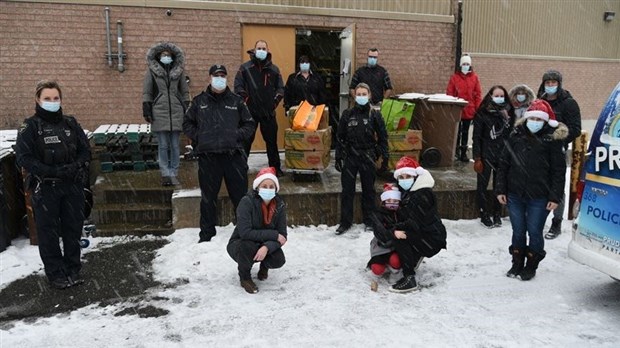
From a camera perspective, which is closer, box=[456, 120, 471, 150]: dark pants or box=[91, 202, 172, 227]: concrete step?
box=[91, 202, 172, 227]: concrete step

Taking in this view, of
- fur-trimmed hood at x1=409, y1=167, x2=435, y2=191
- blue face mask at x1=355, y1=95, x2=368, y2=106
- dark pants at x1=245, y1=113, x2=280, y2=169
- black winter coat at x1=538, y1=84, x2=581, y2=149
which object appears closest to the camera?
fur-trimmed hood at x1=409, y1=167, x2=435, y2=191

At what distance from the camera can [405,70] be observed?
9.96 m

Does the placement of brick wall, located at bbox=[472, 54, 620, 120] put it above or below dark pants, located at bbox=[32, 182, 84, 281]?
above

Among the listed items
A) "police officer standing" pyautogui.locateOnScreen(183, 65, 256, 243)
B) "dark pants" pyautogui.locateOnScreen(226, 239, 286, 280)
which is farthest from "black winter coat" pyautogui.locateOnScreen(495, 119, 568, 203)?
"police officer standing" pyautogui.locateOnScreen(183, 65, 256, 243)

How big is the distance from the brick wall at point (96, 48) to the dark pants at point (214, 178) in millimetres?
3532

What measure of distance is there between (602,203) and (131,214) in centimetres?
525

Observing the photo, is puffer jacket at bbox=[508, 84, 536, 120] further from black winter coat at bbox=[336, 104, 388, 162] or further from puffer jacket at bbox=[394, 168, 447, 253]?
puffer jacket at bbox=[394, 168, 447, 253]

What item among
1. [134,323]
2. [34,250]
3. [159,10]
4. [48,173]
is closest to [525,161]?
[134,323]

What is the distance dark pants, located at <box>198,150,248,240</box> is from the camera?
19.3ft

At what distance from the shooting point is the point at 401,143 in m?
7.57

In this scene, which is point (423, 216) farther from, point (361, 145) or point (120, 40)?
point (120, 40)

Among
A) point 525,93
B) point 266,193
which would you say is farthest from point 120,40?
point 525,93

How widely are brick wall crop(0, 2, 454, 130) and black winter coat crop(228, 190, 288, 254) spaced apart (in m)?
4.74

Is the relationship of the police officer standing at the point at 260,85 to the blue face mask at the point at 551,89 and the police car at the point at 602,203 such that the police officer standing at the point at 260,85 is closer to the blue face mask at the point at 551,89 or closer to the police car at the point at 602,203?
the blue face mask at the point at 551,89
